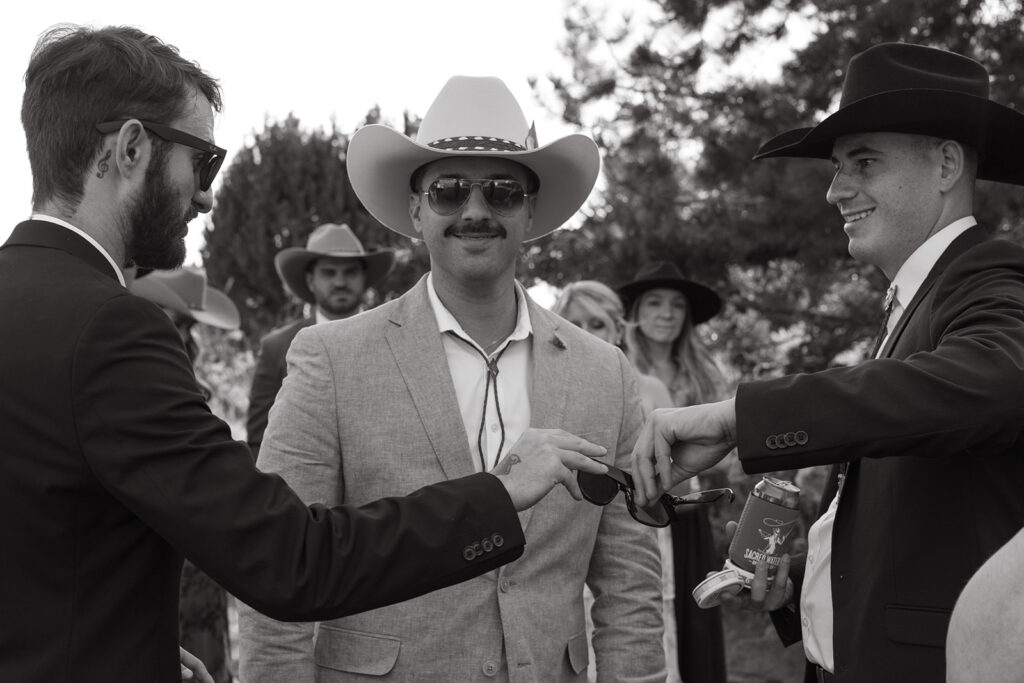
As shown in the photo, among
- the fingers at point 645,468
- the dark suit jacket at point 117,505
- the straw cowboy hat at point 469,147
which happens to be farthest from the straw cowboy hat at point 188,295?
the dark suit jacket at point 117,505

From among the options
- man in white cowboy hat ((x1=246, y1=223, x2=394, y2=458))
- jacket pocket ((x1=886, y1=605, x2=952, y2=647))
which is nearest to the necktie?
jacket pocket ((x1=886, y1=605, x2=952, y2=647))

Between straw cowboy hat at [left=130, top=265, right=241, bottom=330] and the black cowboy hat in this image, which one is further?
the black cowboy hat

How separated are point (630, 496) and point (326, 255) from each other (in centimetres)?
528

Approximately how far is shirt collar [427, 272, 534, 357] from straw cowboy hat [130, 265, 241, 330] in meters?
2.93

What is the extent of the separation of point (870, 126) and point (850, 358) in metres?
5.94

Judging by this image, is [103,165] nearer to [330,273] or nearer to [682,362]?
[682,362]

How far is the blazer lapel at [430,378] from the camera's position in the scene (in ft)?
9.62

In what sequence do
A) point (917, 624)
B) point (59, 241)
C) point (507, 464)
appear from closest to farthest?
1. point (59, 241)
2. point (507, 464)
3. point (917, 624)

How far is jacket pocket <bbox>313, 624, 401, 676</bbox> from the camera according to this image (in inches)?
109

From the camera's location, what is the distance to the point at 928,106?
2.83 m

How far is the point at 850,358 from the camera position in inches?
336

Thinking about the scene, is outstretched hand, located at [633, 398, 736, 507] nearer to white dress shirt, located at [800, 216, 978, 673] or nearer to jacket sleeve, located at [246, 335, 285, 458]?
white dress shirt, located at [800, 216, 978, 673]

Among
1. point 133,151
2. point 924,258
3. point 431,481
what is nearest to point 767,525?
point 924,258

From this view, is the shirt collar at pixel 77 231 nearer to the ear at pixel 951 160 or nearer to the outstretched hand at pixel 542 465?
the outstretched hand at pixel 542 465
